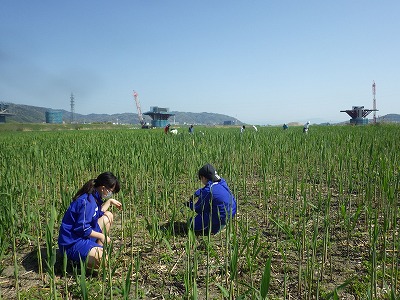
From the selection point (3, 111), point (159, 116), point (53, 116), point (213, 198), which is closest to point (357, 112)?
point (159, 116)

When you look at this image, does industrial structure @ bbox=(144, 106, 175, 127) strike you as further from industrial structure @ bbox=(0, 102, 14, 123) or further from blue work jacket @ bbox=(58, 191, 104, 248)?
blue work jacket @ bbox=(58, 191, 104, 248)

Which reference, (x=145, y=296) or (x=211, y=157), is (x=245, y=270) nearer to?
(x=145, y=296)

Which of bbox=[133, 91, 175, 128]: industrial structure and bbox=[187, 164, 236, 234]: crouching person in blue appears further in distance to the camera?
bbox=[133, 91, 175, 128]: industrial structure

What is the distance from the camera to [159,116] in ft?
202

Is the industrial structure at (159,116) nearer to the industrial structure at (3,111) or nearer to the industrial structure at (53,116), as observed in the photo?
the industrial structure at (53,116)

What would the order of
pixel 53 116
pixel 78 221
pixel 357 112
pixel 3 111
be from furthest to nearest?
1. pixel 53 116
2. pixel 3 111
3. pixel 357 112
4. pixel 78 221

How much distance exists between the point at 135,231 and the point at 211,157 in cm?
300

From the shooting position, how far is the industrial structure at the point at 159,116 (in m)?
57.7

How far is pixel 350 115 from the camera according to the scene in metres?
43.6

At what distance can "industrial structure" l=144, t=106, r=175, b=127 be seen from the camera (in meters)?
57.7

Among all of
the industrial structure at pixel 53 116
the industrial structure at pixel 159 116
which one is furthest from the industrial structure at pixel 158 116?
the industrial structure at pixel 53 116

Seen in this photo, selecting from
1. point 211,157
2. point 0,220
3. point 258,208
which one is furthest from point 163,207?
point 211,157

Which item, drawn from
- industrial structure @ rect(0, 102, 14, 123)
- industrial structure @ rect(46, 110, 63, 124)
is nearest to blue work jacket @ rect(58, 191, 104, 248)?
industrial structure @ rect(46, 110, 63, 124)

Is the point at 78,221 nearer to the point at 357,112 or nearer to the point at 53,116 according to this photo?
the point at 357,112
